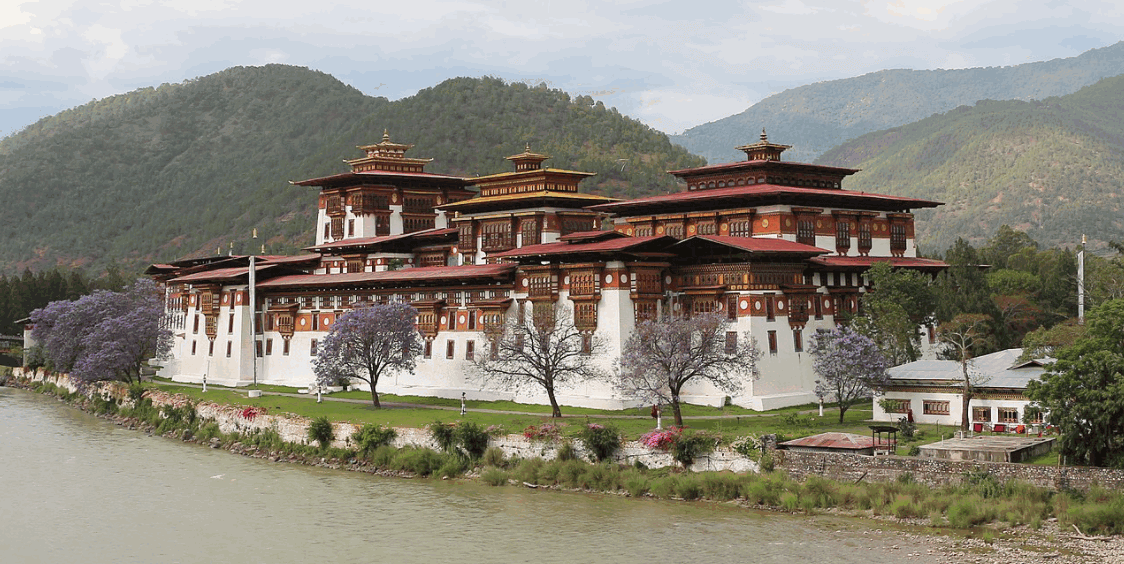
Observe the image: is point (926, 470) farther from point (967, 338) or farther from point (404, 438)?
point (967, 338)

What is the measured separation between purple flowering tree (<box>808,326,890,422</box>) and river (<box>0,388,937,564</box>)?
38.4ft

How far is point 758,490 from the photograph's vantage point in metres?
44.3

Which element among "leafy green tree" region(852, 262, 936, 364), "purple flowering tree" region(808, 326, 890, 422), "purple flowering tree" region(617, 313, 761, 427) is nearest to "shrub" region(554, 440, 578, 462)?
"purple flowering tree" region(617, 313, 761, 427)

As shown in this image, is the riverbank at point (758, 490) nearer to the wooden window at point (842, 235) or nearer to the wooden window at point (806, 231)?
the wooden window at point (806, 231)

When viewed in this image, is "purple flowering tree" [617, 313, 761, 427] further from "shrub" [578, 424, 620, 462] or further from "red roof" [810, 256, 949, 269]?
"red roof" [810, 256, 949, 269]

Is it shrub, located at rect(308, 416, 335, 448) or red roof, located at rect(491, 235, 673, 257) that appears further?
red roof, located at rect(491, 235, 673, 257)

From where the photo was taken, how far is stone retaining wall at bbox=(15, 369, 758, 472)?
154 ft

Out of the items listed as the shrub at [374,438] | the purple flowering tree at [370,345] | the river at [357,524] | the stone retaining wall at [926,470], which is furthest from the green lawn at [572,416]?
the river at [357,524]

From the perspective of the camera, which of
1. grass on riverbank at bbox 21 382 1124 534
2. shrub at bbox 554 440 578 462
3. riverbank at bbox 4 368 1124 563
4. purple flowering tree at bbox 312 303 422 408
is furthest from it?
purple flowering tree at bbox 312 303 422 408

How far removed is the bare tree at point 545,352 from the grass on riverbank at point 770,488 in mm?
6999

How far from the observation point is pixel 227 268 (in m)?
89.2

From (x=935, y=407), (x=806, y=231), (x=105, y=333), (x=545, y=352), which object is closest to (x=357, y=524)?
(x=545, y=352)

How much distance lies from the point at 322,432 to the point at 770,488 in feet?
69.0

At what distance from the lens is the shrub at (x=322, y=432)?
5711 centimetres
